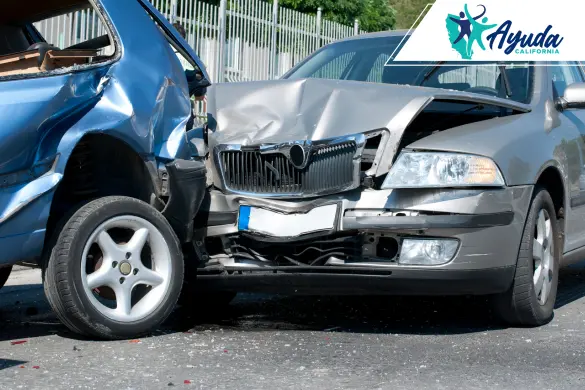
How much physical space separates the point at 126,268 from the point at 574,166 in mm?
2844

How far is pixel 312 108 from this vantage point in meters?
5.45

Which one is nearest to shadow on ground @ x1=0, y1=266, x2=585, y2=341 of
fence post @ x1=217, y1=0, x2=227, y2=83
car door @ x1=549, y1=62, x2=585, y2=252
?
car door @ x1=549, y1=62, x2=585, y2=252

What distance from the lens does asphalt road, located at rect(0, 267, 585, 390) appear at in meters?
4.21

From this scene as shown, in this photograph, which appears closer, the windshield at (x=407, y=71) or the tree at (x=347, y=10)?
the windshield at (x=407, y=71)

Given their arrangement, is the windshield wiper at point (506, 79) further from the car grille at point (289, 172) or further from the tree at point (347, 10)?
the tree at point (347, 10)

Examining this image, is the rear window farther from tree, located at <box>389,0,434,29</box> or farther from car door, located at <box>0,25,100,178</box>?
tree, located at <box>389,0,434,29</box>

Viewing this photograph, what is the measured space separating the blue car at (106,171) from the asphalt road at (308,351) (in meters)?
0.28

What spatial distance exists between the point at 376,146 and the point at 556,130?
1376 millimetres

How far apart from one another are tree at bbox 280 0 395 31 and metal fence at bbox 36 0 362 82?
6.18 metres

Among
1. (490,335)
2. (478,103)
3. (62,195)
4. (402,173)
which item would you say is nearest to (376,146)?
(402,173)

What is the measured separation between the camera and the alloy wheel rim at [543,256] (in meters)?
5.69

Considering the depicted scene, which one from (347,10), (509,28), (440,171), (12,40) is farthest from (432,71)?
(347,10)

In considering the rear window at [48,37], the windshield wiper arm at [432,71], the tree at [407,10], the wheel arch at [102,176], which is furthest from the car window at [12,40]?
the tree at [407,10]

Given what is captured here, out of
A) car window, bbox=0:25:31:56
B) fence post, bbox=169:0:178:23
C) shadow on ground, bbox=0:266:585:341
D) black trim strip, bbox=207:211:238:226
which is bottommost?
shadow on ground, bbox=0:266:585:341
